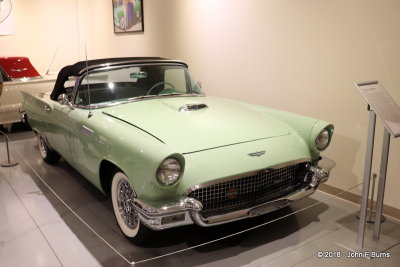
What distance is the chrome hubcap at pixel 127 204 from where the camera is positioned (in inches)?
105

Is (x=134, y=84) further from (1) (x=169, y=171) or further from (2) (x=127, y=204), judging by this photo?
(1) (x=169, y=171)

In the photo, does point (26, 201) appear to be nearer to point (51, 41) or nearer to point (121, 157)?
point (121, 157)

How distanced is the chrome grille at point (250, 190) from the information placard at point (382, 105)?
0.68 meters

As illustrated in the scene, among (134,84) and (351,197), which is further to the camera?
(134,84)

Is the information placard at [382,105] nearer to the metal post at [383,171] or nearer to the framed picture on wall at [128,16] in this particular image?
the metal post at [383,171]

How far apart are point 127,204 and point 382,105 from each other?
6.04ft

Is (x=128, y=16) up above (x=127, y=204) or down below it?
above

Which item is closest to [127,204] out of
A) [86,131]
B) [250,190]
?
[86,131]

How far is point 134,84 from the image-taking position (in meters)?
3.74

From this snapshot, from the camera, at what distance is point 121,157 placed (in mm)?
2572

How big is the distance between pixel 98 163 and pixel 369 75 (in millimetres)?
2374

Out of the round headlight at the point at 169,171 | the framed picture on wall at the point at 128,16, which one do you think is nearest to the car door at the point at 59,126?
the round headlight at the point at 169,171

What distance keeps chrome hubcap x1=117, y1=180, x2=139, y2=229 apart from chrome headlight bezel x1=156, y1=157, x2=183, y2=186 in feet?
1.21

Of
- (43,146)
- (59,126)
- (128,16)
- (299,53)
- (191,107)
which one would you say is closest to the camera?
(191,107)
